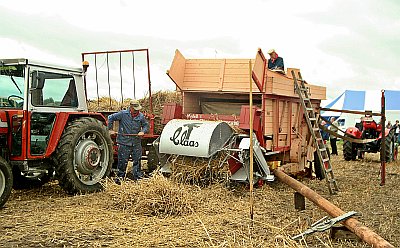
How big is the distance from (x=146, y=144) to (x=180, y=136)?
6.18 ft

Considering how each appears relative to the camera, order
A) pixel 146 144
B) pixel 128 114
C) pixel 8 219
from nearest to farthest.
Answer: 1. pixel 8 219
2. pixel 128 114
3. pixel 146 144

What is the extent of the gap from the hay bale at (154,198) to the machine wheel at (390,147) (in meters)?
10.1

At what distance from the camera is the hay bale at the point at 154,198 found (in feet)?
19.9

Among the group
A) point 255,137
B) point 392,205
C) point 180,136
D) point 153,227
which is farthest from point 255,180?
point 153,227

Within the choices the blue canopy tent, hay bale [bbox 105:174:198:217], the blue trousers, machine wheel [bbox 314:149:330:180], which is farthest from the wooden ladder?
the blue canopy tent

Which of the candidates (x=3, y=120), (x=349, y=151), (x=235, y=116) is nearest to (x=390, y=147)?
A: (x=349, y=151)

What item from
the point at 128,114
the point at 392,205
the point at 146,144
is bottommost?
the point at 392,205

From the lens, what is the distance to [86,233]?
5.18m

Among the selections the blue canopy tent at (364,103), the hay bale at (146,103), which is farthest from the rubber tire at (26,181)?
the blue canopy tent at (364,103)

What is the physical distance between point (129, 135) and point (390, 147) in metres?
9.72

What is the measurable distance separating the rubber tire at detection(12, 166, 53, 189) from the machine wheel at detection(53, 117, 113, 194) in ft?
2.98

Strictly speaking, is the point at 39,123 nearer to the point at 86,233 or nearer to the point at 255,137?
the point at 86,233

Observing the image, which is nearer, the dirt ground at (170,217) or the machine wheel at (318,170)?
the dirt ground at (170,217)

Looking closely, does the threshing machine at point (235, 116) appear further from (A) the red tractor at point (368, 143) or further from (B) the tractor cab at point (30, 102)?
(A) the red tractor at point (368, 143)
